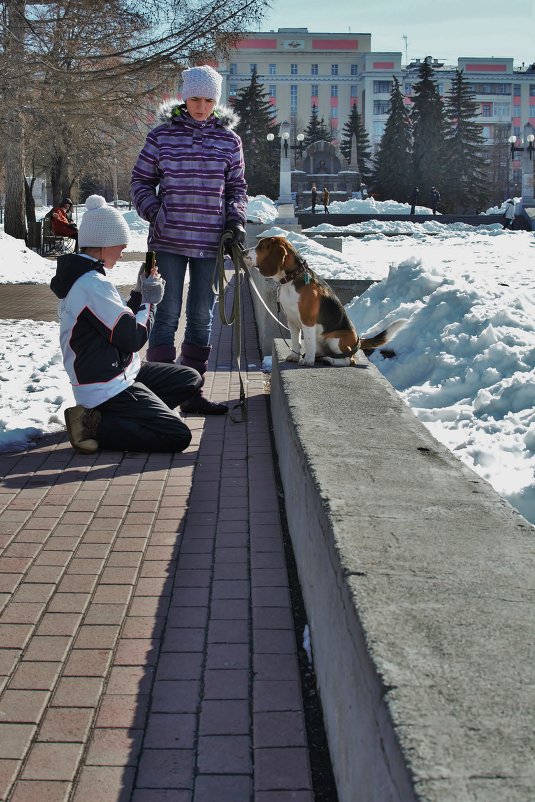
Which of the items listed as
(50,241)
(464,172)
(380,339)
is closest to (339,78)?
(464,172)

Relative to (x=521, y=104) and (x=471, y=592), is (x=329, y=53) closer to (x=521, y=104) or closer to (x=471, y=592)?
(x=521, y=104)

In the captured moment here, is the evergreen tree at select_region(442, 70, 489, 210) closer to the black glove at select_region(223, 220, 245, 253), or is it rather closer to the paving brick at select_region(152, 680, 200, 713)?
the black glove at select_region(223, 220, 245, 253)

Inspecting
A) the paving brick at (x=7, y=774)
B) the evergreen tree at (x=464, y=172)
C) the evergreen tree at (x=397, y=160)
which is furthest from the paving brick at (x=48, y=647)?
the evergreen tree at (x=397, y=160)

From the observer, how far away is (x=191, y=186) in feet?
20.5

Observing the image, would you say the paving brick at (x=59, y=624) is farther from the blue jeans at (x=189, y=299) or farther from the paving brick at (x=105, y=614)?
the blue jeans at (x=189, y=299)

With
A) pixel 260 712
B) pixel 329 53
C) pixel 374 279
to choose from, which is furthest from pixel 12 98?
pixel 329 53

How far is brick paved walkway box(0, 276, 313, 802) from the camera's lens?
8.13 feet

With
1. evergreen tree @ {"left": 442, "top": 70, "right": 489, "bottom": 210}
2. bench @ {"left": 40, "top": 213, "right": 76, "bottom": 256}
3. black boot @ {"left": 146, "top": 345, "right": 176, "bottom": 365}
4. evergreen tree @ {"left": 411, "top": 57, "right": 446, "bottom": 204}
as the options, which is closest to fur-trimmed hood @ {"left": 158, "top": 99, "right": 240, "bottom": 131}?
black boot @ {"left": 146, "top": 345, "right": 176, "bottom": 365}

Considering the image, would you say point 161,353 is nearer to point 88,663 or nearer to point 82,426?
point 82,426

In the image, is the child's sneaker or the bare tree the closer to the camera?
the child's sneaker

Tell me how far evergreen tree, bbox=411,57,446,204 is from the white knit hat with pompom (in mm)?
70265

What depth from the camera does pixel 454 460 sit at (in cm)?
349

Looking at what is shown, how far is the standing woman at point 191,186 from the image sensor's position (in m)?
6.21

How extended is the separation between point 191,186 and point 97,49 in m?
13.2
